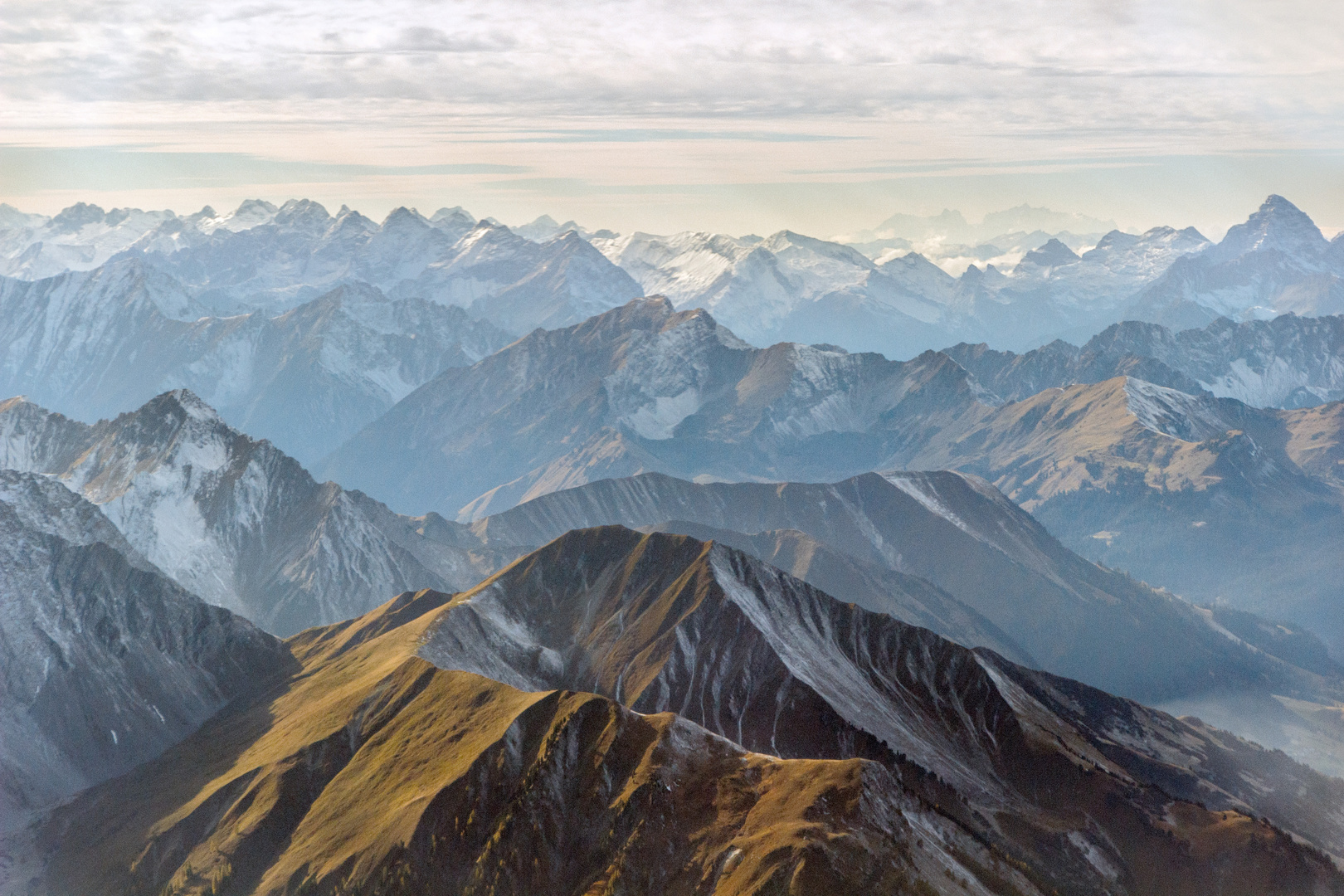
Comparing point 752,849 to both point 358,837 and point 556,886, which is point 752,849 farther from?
point 358,837

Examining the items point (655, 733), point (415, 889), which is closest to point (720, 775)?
point (655, 733)

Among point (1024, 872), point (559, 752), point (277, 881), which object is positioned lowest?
point (277, 881)

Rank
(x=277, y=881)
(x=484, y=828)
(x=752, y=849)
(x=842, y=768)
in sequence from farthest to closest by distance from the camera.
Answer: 1. (x=277, y=881)
2. (x=484, y=828)
3. (x=842, y=768)
4. (x=752, y=849)

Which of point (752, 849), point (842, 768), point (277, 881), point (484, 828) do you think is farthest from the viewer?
point (277, 881)

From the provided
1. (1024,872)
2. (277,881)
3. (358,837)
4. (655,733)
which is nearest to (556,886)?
(655,733)

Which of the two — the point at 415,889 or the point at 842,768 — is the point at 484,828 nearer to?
the point at 415,889

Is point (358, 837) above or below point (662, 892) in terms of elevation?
below

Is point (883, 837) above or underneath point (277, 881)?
above

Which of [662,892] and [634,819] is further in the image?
[634,819]

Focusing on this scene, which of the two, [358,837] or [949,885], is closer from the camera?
[949,885]
